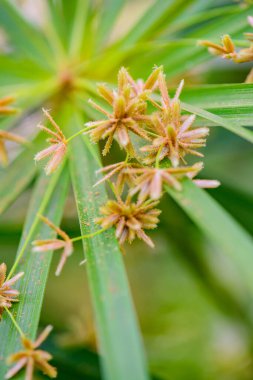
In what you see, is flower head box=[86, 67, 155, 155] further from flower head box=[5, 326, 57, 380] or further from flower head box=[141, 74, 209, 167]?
flower head box=[5, 326, 57, 380]

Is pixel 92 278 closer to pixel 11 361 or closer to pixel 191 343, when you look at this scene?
pixel 11 361

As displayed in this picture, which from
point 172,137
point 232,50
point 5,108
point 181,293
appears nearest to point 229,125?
point 172,137

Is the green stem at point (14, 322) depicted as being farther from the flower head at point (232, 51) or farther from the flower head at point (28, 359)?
the flower head at point (232, 51)

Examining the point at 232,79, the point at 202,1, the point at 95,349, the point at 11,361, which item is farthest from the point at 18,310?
the point at 232,79

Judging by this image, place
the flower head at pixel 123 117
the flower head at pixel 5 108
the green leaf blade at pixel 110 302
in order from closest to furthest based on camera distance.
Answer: the green leaf blade at pixel 110 302, the flower head at pixel 123 117, the flower head at pixel 5 108

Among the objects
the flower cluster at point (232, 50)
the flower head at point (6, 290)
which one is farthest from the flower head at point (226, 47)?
the flower head at point (6, 290)

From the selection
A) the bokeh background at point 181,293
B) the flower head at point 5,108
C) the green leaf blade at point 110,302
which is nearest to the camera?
the green leaf blade at point 110,302
